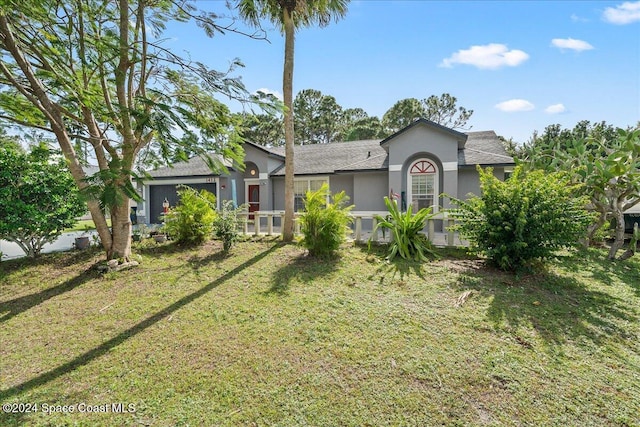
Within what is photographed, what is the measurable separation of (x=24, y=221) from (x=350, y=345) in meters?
9.11

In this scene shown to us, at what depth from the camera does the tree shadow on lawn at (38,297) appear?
5.91m

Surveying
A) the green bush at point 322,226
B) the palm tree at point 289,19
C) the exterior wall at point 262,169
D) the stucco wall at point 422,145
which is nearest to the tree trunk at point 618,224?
the stucco wall at point 422,145

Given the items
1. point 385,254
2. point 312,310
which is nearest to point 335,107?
point 385,254

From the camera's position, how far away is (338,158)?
16.7m

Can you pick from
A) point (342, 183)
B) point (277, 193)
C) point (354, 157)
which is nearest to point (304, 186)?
point (277, 193)

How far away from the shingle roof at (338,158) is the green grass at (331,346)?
8.00 meters

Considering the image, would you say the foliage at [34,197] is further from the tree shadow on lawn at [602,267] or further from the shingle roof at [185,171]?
the tree shadow on lawn at [602,267]

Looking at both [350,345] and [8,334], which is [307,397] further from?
[8,334]

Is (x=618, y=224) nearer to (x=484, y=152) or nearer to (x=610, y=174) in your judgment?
(x=610, y=174)

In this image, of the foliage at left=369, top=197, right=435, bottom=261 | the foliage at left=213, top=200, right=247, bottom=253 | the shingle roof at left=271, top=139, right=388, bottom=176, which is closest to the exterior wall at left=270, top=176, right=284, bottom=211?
the shingle roof at left=271, top=139, right=388, bottom=176

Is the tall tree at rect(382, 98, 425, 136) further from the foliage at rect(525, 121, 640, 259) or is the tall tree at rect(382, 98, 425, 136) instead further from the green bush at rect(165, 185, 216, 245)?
the green bush at rect(165, 185, 216, 245)

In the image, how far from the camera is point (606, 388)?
3.32m

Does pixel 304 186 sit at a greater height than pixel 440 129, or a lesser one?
lesser

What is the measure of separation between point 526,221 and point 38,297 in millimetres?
10602
